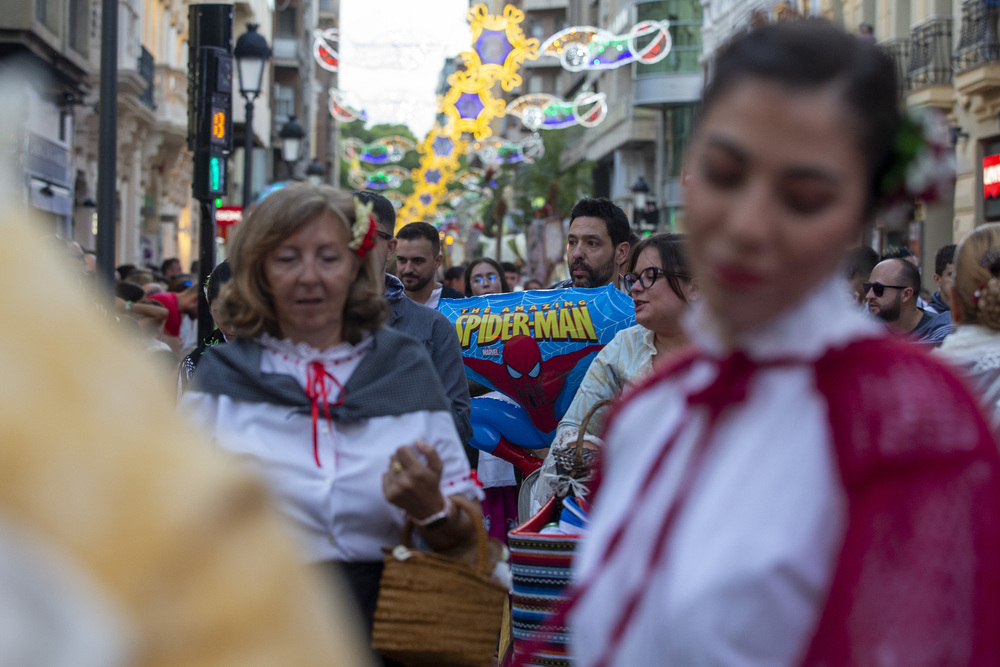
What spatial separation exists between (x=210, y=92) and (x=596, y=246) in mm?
6180

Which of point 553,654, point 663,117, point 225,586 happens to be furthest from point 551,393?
point 663,117

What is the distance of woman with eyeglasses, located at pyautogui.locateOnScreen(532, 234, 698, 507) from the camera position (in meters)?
4.52

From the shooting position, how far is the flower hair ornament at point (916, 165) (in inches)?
54.7

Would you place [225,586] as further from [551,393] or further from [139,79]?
[139,79]

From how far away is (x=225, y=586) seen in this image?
0.68 m

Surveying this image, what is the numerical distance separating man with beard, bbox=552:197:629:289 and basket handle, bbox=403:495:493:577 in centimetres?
407

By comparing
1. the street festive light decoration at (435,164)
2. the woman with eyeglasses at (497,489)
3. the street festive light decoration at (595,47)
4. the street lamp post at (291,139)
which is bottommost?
the woman with eyeglasses at (497,489)

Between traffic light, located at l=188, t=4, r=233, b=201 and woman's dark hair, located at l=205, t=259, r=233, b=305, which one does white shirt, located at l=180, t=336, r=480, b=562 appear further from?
traffic light, located at l=188, t=4, r=233, b=201

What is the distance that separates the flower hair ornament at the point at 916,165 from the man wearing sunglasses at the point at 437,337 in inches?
112

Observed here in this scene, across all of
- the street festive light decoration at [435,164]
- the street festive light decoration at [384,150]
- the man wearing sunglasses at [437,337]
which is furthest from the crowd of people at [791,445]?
the street festive light decoration at [384,150]

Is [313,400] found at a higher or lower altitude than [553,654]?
higher

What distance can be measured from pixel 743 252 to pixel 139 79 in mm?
24413

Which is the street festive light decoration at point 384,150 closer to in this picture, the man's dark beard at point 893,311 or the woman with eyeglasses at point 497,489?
the man's dark beard at point 893,311

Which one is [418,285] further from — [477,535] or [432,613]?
[432,613]
